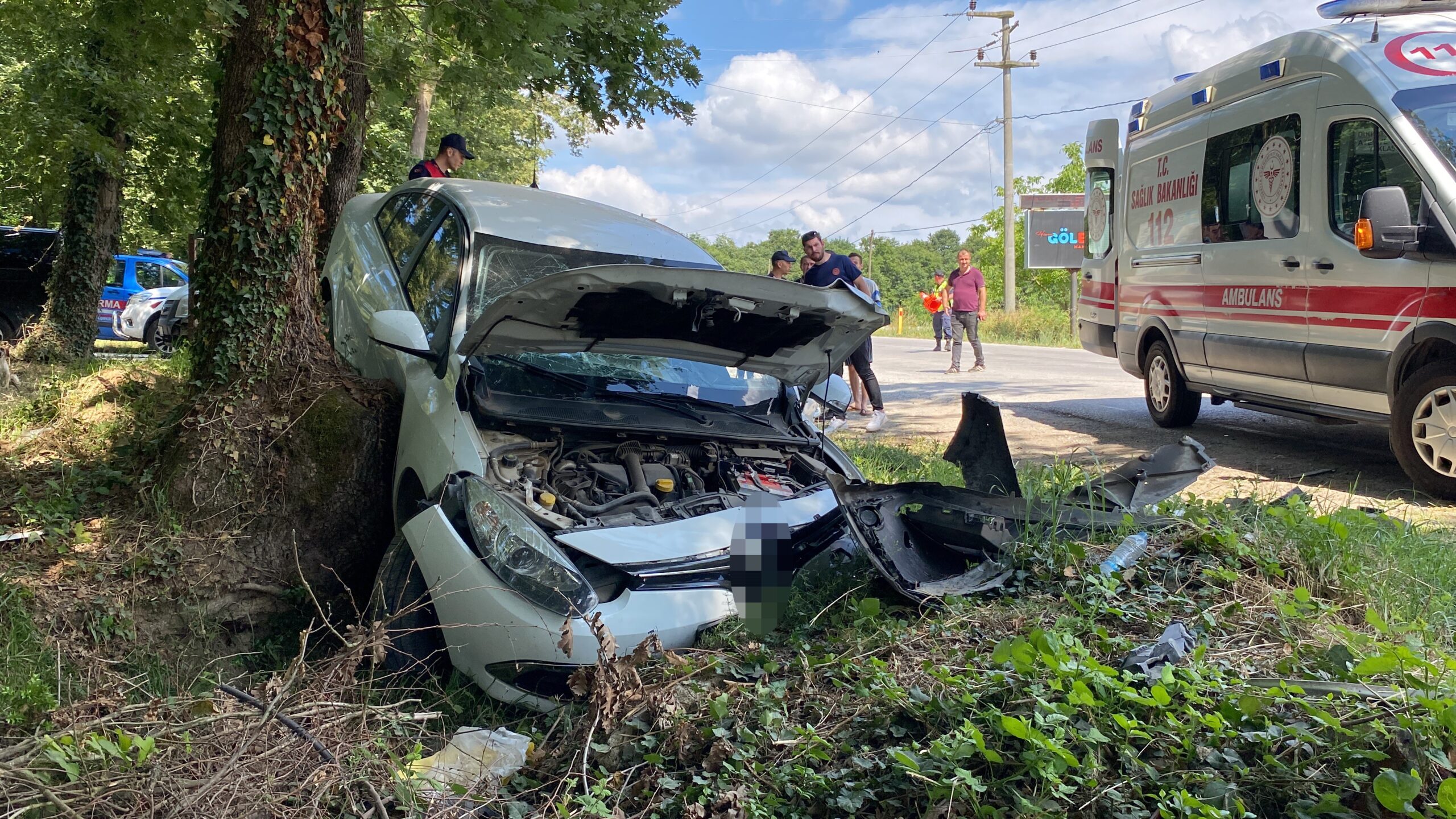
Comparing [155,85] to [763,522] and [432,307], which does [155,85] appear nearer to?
[432,307]

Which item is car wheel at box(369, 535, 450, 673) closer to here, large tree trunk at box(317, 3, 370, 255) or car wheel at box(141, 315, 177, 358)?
large tree trunk at box(317, 3, 370, 255)

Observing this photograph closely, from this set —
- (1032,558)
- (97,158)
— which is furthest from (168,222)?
(1032,558)

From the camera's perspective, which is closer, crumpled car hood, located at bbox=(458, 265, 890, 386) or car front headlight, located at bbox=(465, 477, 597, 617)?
car front headlight, located at bbox=(465, 477, 597, 617)

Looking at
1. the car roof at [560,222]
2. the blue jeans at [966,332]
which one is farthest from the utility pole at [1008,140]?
the car roof at [560,222]

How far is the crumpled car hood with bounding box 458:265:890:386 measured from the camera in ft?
12.6

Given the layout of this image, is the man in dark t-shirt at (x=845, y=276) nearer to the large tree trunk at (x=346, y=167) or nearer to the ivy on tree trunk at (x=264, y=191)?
the large tree trunk at (x=346, y=167)

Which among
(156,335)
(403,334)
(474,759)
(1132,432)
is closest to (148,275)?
(156,335)

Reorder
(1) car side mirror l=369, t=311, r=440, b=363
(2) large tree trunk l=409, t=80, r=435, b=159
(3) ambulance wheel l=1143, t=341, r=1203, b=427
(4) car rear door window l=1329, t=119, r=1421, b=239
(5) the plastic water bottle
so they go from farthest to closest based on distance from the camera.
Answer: (2) large tree trunk l=409, t=80, r=435, b=159
(3) ambulance wheel l=1143, t=341, r=1203, b=427
(4) car rear door window l=1329, t=119, r=1421, b=239
(1) car side mirror l=369, t=311, r=440, b=363
(5) the plastic water bottle

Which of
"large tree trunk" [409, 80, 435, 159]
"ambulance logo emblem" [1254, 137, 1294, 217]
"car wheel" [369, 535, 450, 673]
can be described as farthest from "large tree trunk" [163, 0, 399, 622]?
"large tree trunk" [409, 80, 435, 159]

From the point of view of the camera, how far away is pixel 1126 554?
12.5 feet

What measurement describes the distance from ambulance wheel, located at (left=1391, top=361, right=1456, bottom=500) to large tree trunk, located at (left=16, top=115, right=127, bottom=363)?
38.0ft

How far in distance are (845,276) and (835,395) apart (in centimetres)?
447

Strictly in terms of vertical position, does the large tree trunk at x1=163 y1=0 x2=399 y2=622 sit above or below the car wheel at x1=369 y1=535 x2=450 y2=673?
above

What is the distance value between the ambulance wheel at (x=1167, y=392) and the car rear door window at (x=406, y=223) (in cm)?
645
